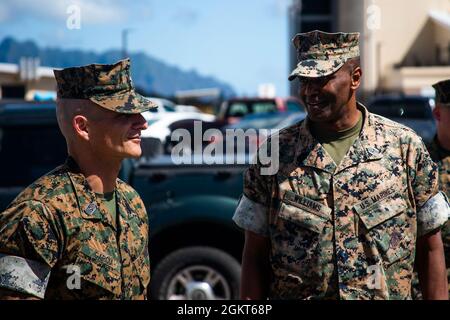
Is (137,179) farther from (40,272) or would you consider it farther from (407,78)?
(407,78)

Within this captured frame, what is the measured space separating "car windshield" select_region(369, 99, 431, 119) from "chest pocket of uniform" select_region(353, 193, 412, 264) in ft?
29.1

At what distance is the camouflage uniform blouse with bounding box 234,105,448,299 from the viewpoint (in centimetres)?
337

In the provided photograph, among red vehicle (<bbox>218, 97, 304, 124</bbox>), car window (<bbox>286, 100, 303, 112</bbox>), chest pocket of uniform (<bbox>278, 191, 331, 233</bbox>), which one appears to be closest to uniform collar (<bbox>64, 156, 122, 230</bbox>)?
chest pocket of uniform (<bbox>278, 191, 331, 233</bbox>)

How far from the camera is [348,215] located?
3.40m

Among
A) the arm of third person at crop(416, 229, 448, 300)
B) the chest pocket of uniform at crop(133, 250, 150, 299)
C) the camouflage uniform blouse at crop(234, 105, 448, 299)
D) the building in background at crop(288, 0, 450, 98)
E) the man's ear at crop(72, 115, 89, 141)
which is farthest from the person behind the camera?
the building in background at crop(288, 0, 450, 98)

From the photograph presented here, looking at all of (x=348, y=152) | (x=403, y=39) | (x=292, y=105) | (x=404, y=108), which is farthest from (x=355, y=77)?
(x=403, y=39)

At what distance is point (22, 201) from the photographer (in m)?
2.84

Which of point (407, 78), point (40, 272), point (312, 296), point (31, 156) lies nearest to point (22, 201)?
point (40, 272)

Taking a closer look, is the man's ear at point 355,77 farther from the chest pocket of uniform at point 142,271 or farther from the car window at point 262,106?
the car window at point 262,106

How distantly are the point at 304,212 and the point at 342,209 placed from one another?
0.14 m

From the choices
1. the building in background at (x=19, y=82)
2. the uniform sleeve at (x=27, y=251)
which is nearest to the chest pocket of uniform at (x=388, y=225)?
the uniform sleeve at (x=27, y=251)

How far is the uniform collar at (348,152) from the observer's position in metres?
3.45

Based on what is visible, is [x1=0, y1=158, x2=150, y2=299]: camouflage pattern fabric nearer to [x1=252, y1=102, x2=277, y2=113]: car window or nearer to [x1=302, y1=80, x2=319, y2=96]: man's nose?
[x1=302, y1=80, x2=319, y2=96]: man's nose
